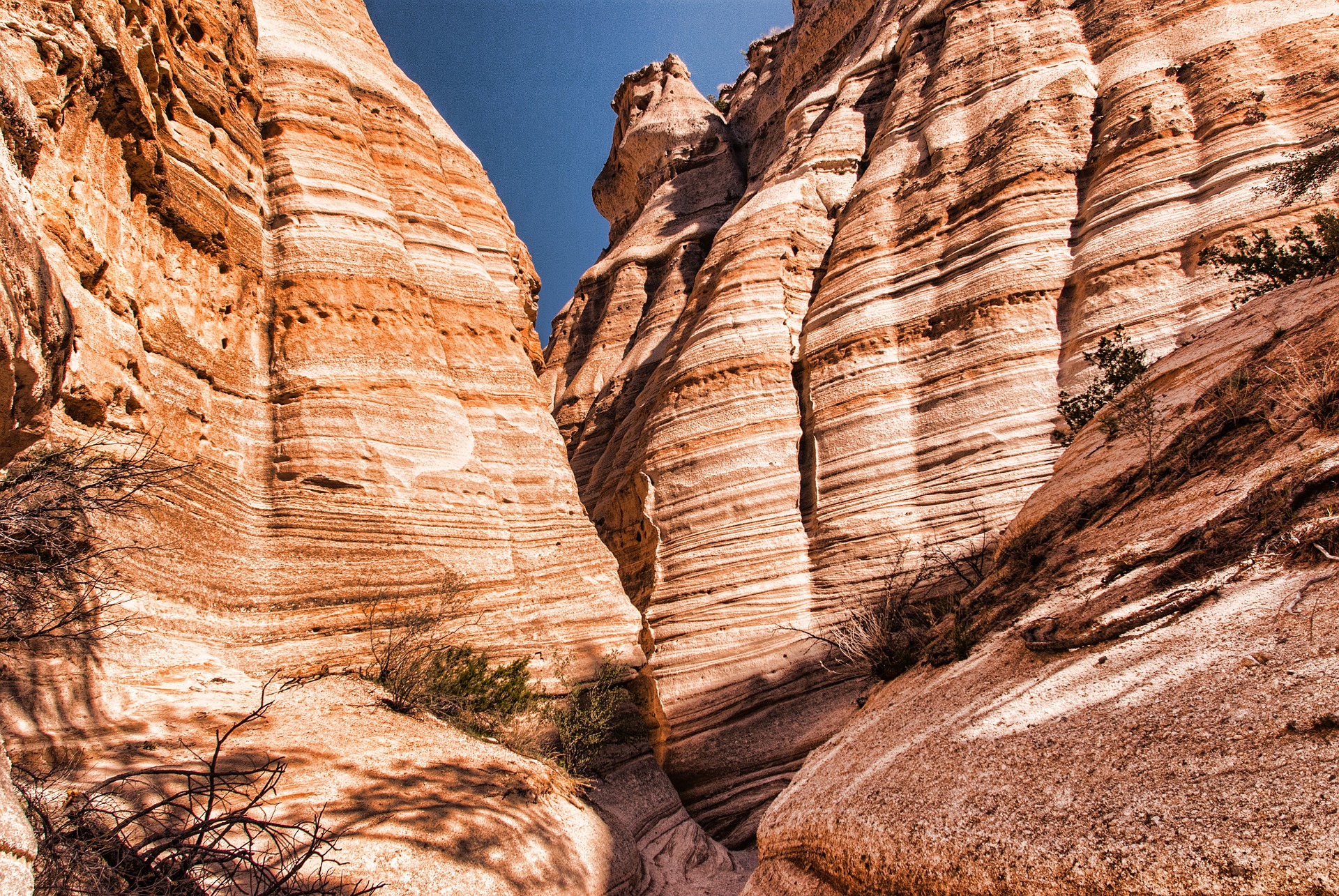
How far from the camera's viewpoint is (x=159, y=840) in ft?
11.2

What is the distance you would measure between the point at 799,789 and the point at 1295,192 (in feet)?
29.8

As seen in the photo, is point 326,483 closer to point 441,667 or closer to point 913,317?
point 441,667

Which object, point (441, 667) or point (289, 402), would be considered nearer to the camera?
point (441, 667)

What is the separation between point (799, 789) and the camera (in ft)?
16.3

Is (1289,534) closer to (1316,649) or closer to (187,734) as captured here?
(1316,649)

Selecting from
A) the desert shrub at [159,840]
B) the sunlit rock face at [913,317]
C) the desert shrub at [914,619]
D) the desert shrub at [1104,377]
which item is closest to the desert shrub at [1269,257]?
the sunlit rock face at [913,317]

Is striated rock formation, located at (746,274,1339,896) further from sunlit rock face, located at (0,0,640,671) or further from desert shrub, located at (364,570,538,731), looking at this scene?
sunlit rock face, located at (0,0,640,671)

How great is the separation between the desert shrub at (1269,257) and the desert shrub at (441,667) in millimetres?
8558

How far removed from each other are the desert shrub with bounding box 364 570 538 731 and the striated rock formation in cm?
318

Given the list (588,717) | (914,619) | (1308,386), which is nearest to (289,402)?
(588,717)

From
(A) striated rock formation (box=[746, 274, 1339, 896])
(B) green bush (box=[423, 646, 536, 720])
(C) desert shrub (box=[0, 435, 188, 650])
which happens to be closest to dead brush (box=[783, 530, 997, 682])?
(A) striated rock formation (box=[746, 274, 1339, 896])

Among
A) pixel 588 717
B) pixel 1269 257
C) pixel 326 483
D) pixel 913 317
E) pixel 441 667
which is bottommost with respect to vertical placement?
pixel 588 717

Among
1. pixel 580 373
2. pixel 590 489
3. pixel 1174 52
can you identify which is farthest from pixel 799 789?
pixel 580 373

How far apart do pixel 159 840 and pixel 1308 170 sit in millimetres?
11469
